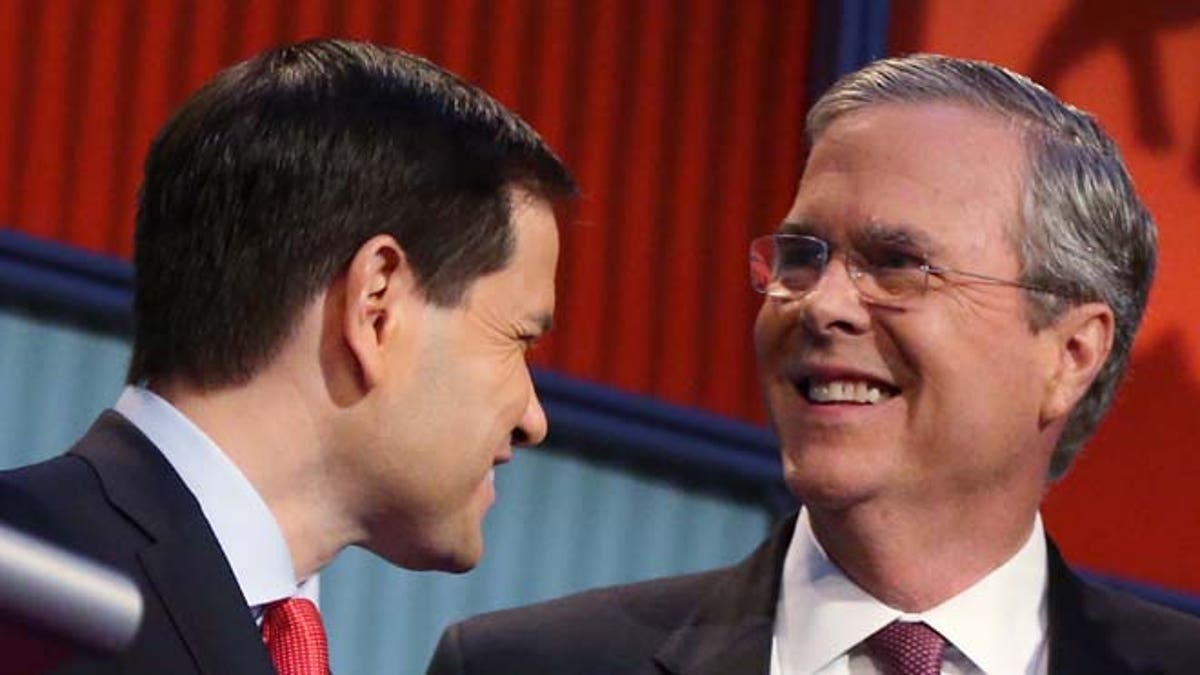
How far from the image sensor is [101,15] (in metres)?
3.27

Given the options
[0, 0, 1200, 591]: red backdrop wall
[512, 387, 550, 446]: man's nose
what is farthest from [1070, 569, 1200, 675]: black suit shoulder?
[0, 0, 1200, 591]: red backdrop wall

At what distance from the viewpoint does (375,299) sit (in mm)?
1536

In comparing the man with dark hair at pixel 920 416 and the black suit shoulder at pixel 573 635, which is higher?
the man with dark hair at pixel 920 416

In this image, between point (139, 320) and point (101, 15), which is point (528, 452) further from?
point (139, 320)

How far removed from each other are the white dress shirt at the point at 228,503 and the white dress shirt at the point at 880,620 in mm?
603

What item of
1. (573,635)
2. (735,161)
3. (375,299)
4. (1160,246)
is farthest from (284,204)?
(1160,246)

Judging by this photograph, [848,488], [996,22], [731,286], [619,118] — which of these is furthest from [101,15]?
[848,488]

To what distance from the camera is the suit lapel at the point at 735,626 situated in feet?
6.44

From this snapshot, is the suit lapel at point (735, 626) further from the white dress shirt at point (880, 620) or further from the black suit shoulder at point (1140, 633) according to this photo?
the black suit shoulder at point (1140, 633)

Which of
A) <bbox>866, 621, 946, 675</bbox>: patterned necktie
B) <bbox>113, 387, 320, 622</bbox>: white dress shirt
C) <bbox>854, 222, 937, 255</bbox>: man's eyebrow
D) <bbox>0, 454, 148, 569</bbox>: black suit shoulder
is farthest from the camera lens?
<bbox>854, 222, 937, 255</bbox>: man's eyebrow

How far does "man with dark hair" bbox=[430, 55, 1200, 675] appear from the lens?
6.48 ft

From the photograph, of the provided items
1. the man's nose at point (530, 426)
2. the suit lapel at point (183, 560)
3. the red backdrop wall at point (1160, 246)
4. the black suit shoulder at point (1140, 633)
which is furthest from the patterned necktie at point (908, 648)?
the red backdrop wall at point (1160, 246)

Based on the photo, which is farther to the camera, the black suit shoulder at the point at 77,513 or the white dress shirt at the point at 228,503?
the white dress shirt at the point at 228,503

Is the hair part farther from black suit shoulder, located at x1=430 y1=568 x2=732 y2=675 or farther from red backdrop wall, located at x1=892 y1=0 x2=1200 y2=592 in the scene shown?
red backdrop wall, located at x1=892 y1=0 x2=1200 y2=592
